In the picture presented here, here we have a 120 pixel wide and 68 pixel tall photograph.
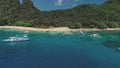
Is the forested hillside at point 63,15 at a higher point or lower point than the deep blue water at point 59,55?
higher

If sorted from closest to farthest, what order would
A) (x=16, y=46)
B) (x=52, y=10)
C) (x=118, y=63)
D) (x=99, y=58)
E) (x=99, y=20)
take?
1. (x=118, y=63)
2. (x=99, y=58)
3. (x=16, y=46)
4. (x=99, y=20)
5. (x=52, y=10)

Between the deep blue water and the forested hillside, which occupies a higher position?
the forested hillside

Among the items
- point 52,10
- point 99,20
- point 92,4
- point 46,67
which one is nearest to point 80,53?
point 46,67

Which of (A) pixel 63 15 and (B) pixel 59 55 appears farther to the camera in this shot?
(A) pixel 63 15

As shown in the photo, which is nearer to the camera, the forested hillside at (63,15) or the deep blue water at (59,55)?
the deep blue water at (59,55)

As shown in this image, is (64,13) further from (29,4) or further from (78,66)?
(78,66)

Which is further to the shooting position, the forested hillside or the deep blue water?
the forested hillside

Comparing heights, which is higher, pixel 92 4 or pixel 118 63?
pixel 92 4

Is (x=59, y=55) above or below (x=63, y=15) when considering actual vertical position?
below
